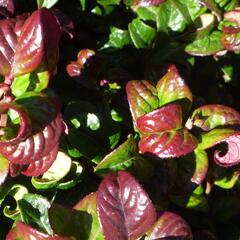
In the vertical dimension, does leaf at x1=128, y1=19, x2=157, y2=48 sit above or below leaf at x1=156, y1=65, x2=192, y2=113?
below

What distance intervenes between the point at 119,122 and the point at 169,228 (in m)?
0.39

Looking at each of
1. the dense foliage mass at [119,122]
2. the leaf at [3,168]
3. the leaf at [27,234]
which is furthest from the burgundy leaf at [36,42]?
the leaf at [27,234]

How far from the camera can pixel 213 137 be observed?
1.23m

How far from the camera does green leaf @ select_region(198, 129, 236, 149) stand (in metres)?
1.20

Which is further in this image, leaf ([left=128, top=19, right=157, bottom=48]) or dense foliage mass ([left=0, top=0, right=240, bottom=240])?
leaf ([left=128, top=19, right=157, bottom=48])

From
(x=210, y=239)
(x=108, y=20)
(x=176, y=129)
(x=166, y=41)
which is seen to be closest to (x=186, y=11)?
(x=166, y=41)

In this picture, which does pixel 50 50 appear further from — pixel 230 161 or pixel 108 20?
pixel 108 20

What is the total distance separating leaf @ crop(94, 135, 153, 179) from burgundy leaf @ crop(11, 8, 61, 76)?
0.79 ft

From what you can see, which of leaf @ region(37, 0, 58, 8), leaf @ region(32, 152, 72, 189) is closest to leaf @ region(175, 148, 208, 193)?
leaf @ region(32, 152, 72, 189)

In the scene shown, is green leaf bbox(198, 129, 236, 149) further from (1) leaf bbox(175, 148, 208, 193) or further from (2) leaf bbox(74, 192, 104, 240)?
(2) leaf bbox(74, 192, 104, 240)

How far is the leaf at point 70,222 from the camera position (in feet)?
3.76

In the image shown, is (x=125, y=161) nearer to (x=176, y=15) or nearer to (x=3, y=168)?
(x=3, y=168)

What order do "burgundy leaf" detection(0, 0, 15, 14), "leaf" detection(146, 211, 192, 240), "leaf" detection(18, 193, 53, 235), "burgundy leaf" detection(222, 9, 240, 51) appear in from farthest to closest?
"burgundy leaf" detection(222, 9, 240, 51) < "burgundy leaf" detection(0, 0, 15, 14) < "leaf" detection(18, 193, 53, 235) < "leaf" detection(146, 211, 192, 240)

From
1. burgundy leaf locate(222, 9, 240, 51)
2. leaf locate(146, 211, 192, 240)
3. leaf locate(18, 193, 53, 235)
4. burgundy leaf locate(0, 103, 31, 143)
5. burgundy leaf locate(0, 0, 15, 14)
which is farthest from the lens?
burgundy leaf locate(222, 9, 240, 51)
